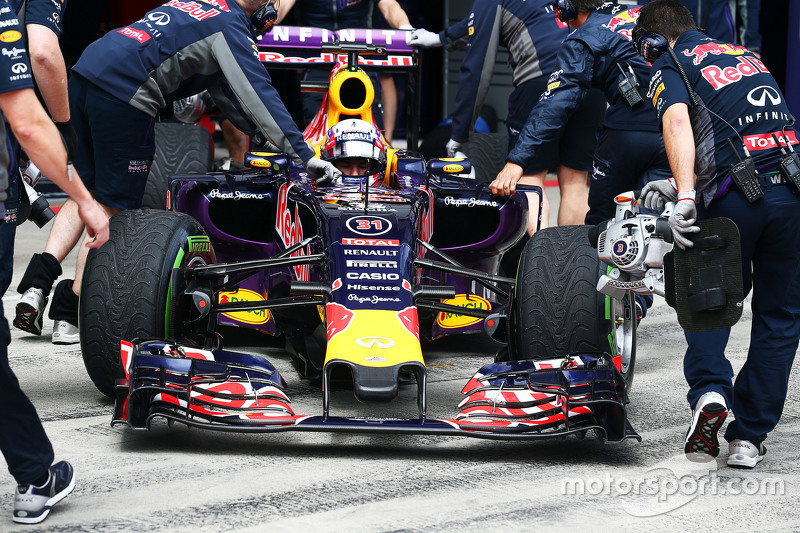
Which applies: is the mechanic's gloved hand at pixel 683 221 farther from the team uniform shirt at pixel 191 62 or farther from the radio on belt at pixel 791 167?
the team uniform shirt at pixel 191 62

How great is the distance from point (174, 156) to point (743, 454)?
16.3 ft

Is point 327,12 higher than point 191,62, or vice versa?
point 327,12

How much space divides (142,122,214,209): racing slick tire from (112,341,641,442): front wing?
3554mm

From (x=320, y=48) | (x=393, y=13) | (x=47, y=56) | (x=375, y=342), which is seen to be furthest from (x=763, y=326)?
(x=393, y=13)

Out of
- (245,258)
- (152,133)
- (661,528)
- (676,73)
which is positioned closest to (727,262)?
(676,73)

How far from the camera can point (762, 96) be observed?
4570 millimetres

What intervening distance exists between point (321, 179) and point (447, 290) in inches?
45.7

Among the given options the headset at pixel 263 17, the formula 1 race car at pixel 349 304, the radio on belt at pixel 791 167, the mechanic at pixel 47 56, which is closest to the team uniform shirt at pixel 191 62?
the headset at pixel 263 17

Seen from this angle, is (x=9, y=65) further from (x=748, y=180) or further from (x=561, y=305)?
(x=748, y=180)

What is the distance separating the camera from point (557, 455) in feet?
15.2

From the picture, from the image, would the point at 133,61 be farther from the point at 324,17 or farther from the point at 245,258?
the point at 324,17

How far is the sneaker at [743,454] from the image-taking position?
4520mm

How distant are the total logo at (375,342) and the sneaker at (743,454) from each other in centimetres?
139
